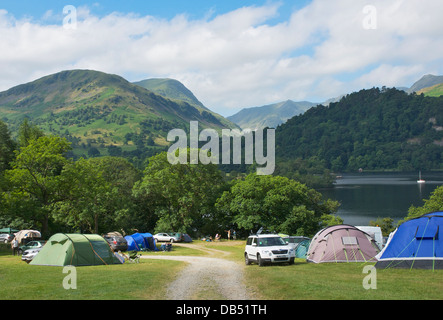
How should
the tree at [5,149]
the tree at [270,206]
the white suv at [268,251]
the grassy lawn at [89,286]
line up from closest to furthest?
the grassy lawn at [89,286], the white suv at [268,251], the tree at [270,206], the tree at [5,149]

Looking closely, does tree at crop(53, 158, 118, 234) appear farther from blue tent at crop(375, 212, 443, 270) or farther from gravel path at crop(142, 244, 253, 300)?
blue tent at crop(375, 212, 443, 270)

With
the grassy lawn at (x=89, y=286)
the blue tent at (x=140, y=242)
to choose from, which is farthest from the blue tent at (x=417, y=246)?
the blue tent at (x=140, y=242)

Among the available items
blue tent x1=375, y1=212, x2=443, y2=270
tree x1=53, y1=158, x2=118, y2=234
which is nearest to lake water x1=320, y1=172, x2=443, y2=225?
tree x1=53, y1=158, x2=118, y2=234

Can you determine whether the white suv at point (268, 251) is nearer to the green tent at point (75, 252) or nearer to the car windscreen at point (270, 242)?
the car windscreen at point (270, 242)

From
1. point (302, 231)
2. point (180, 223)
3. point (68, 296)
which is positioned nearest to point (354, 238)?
point (68, 296)

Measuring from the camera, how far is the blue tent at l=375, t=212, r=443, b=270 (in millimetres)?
18617

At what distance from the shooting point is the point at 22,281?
54.4 ft

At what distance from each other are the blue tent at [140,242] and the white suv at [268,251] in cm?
1682

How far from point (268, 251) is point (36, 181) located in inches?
1356

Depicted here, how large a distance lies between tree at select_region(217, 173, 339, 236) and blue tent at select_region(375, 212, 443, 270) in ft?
104

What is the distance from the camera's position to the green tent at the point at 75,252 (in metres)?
24.0

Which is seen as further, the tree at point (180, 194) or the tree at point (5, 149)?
the tree at point (180, 194)

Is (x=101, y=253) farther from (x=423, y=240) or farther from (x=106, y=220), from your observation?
(x=106, y=220)

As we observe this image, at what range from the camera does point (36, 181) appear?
47.4m
